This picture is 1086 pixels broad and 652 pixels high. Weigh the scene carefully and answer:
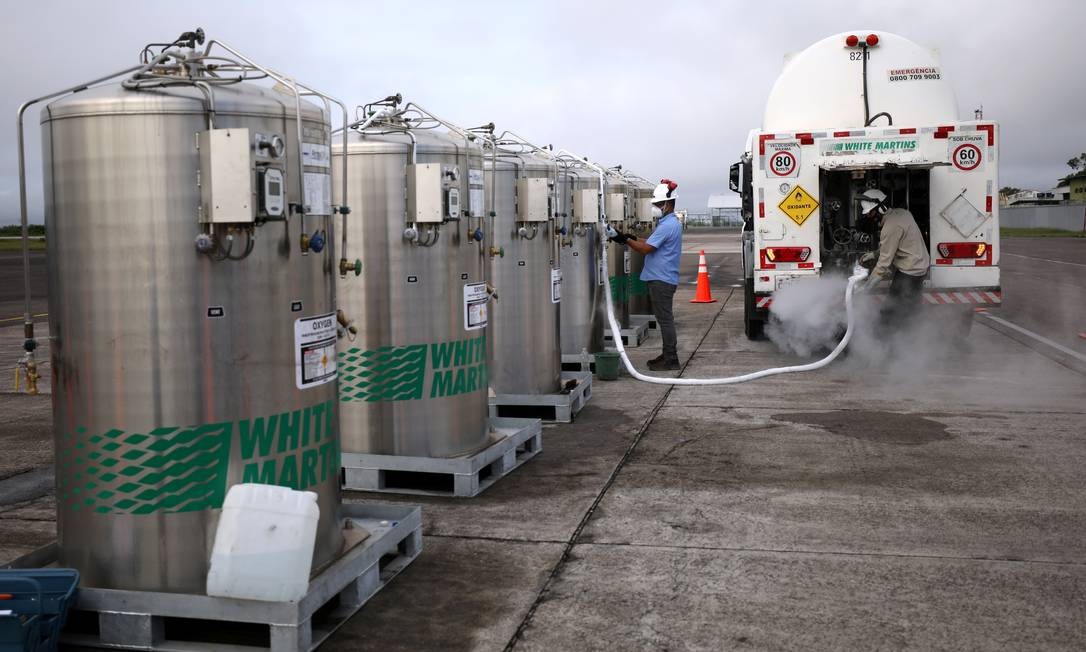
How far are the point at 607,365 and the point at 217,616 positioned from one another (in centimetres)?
698

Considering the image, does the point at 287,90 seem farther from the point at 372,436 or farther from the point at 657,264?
the point at 657,264

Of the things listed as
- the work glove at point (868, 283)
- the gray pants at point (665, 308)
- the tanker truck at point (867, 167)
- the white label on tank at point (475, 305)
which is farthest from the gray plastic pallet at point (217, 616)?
the tanker truck at point (867, 167)

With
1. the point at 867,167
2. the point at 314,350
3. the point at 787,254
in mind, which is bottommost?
the point at 314,350

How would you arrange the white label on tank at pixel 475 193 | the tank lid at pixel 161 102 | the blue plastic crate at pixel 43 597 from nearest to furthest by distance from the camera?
the blue plastic crate at pixel 43 597, the tank lid at pixel 161 102, the white label on tank at pixel 475 193

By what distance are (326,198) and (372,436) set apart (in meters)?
2.29

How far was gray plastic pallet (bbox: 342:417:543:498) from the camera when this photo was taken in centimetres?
640

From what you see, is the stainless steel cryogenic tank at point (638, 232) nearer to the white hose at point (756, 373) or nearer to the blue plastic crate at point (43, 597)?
the white hose at point (756, 373)

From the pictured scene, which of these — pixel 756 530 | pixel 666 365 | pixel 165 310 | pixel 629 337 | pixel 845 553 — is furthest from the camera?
pixel 629 337

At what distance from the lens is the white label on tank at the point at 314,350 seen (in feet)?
14.7

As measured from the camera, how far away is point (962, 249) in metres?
11.4

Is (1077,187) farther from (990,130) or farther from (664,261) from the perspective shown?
(664,261)

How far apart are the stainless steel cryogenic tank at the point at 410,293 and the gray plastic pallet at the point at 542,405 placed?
179 cm

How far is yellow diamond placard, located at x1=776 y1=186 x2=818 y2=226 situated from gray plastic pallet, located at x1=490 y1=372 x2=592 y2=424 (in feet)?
12.4

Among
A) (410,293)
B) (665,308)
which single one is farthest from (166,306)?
(665,308)
